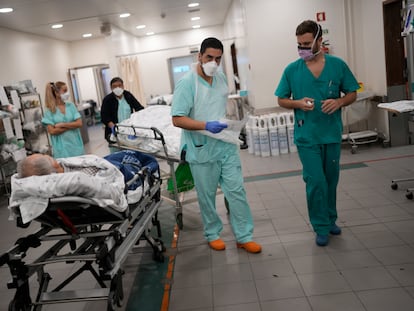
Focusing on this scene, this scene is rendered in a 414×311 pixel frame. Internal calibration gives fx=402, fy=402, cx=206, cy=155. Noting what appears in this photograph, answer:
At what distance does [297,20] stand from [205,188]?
3.89 metres

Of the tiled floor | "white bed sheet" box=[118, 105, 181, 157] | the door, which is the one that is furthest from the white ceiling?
the tiled floor

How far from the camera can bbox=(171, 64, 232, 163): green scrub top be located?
271 cm

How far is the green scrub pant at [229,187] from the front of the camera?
9.15 feet

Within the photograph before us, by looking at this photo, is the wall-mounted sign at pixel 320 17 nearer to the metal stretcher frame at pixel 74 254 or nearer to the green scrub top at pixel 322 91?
the green scrub top at pixel 322 91

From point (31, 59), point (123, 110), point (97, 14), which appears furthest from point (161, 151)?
point (31, 59)

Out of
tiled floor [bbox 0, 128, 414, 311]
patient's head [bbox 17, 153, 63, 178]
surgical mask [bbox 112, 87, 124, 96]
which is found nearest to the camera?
patient's head [bbox 17, 153, 63, 178]

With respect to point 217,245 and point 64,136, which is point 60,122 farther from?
point 217,245

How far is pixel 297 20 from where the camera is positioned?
578cm

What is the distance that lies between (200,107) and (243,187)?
627 millimetres

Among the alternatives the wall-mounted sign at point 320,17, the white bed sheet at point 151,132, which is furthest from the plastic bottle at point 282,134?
the white bed sheet at point 151,132

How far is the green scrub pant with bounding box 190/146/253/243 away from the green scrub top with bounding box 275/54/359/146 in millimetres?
516

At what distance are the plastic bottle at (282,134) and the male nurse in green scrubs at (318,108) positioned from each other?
2.90m

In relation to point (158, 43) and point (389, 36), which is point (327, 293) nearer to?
point (389, 36)

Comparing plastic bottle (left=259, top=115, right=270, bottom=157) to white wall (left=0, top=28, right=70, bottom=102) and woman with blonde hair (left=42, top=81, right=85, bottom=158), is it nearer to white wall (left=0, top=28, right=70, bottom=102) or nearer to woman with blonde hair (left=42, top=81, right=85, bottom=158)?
woman with blonde hair (left=42, top=81, right=85, bottom=158)
